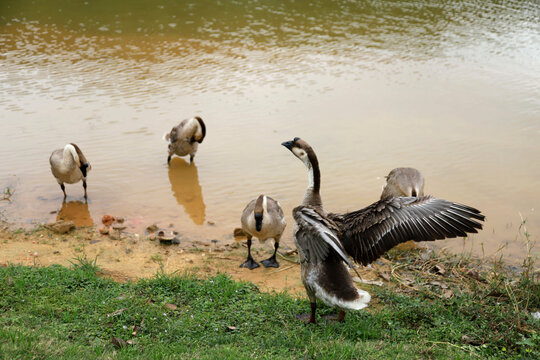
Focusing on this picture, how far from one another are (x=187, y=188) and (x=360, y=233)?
17.9 feet

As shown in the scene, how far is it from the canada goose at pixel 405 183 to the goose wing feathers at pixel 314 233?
3243mm

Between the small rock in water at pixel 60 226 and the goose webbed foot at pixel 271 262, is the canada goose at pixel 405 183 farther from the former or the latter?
the small rock in water at pixel 60 226

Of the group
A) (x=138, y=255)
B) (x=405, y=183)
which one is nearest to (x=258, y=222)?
(x=138, y=255)

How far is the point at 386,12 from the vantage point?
21609 millimetres

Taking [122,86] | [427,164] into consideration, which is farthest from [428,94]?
[122,86]

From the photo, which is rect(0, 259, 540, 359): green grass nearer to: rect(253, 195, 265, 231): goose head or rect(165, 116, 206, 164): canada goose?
rect(253, 195, 265, 231): goose head

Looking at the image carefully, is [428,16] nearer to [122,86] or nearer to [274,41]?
[274,41]

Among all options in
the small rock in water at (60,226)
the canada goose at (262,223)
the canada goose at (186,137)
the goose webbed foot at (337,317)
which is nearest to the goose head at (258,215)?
the canada goose at (262,223)

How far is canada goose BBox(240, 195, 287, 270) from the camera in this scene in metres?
7.19

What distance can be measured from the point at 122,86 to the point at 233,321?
33.9 ft

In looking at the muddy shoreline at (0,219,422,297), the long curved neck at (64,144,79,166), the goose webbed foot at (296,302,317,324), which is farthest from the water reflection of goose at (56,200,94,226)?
the goose webbed foot at (296,302,317,324)

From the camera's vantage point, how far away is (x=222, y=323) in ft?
17.6

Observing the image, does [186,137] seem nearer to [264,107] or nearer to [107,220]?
[107,220]

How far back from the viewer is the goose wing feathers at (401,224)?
487 cm
